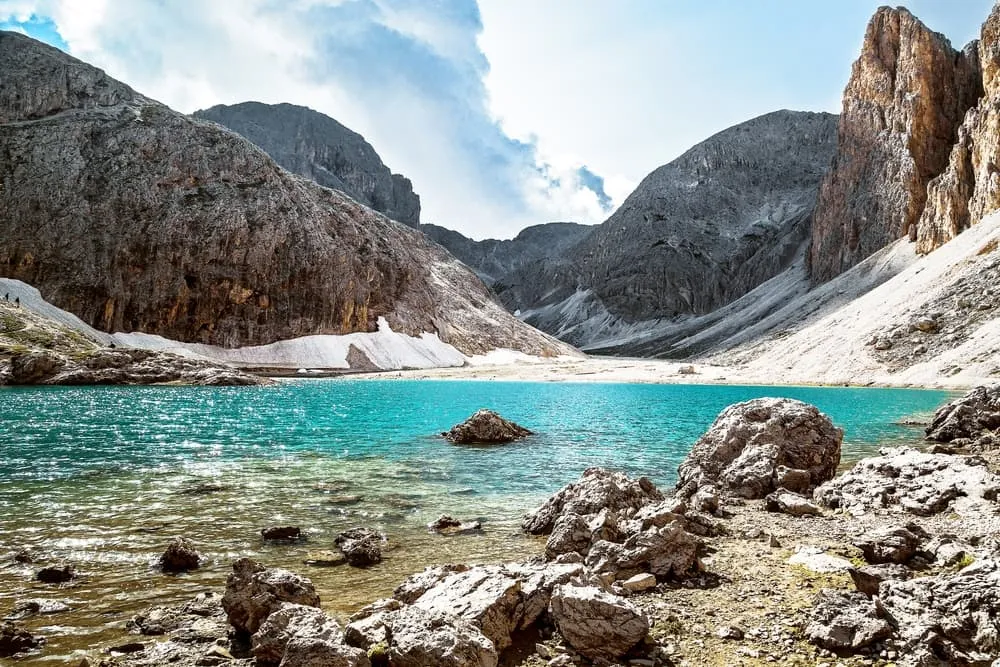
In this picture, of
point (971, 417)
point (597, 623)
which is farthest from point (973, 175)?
point (597, 623)

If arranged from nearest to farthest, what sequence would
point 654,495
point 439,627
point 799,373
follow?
point 439,627, point 654,495, point 799,373

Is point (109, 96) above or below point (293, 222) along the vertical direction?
above

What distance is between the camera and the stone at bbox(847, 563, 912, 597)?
812cm

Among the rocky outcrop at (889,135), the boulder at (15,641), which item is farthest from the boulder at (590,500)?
Answer: the rocky outcrop at (889,135)

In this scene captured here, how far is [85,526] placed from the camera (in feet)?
42.2

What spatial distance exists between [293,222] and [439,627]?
5180 inches

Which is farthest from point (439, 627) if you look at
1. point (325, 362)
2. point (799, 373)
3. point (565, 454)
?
point (325, 362)

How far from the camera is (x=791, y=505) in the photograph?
553 inches

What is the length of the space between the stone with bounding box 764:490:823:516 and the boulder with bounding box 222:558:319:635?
11569 millimetres

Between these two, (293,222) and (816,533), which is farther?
(293,222)

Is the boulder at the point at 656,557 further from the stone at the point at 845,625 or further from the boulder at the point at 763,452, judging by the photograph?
the boulder at the point at 763,452

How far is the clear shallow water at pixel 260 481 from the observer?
9992 mm

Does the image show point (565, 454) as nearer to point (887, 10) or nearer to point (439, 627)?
point (439, 627)

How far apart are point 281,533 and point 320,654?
7.16 metres
